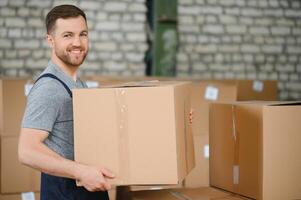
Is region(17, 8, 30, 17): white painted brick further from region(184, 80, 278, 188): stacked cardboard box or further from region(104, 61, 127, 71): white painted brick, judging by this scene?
region(184, 80, 278, 188): stacked cardboard box

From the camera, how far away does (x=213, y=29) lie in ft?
16.2

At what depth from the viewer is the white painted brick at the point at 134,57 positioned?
15.5ft

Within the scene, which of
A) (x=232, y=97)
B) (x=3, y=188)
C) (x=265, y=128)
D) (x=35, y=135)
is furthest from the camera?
(x=232, y=97)

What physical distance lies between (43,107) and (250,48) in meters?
3.65

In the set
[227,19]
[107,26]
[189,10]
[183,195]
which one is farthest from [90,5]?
[183,195]

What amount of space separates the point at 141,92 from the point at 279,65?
12.2 feet

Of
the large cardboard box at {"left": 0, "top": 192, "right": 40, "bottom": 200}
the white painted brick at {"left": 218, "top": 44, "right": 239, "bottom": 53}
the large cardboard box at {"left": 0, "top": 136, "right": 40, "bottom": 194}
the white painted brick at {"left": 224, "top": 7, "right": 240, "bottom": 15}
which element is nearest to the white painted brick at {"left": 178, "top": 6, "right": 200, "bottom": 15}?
the white painted brick at {"left": 224, "top": 7, "right": 240, "bottom": 15}

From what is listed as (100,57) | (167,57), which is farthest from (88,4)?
(167,57)

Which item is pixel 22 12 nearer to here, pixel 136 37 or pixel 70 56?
pixel 136 37

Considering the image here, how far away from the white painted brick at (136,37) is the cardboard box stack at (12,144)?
1.56 m

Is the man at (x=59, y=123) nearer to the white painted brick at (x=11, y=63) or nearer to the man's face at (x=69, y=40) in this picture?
the man's face at (x=69, y=40)

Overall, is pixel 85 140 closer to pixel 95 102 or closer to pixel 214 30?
pixel 95 102

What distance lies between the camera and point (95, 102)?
1.70 meters

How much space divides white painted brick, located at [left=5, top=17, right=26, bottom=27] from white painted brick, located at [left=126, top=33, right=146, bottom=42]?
39.2 inches
